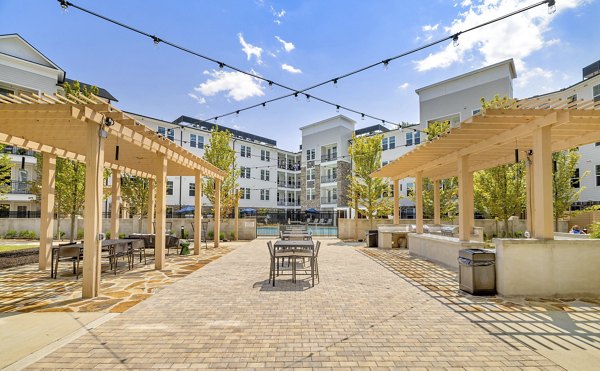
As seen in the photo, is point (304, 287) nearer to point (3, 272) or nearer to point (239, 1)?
point (239, 1)

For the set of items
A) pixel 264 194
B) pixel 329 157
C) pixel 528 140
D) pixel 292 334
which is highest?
pixel 329 157

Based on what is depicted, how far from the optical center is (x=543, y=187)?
6.71m

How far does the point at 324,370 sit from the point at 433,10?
25.0ft

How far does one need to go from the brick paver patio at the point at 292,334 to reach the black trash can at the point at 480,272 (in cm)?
110

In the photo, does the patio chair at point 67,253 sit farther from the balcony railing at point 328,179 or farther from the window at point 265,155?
the window at point 265,155

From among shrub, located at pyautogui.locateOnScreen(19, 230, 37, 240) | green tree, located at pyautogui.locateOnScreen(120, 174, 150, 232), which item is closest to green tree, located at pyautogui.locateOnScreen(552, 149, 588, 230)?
green tree, located at pyautogui.locateOnScreen(120, 174, 150, 232)

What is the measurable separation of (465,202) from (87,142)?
10.7m

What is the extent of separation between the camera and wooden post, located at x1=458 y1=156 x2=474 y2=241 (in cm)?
975

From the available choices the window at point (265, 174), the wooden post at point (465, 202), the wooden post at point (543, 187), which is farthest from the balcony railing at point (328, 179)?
the wooden post at point (543, 187)

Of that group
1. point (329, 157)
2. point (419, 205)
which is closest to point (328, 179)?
point (329, 157)

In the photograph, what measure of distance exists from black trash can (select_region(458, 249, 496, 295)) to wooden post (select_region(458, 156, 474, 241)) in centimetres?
287

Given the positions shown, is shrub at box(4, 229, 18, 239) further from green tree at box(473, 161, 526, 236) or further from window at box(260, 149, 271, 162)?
green tree at box(473, 161, 526, 236)

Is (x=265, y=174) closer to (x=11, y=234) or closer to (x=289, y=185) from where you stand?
(x=289, y=185)

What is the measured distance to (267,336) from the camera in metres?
4.38
